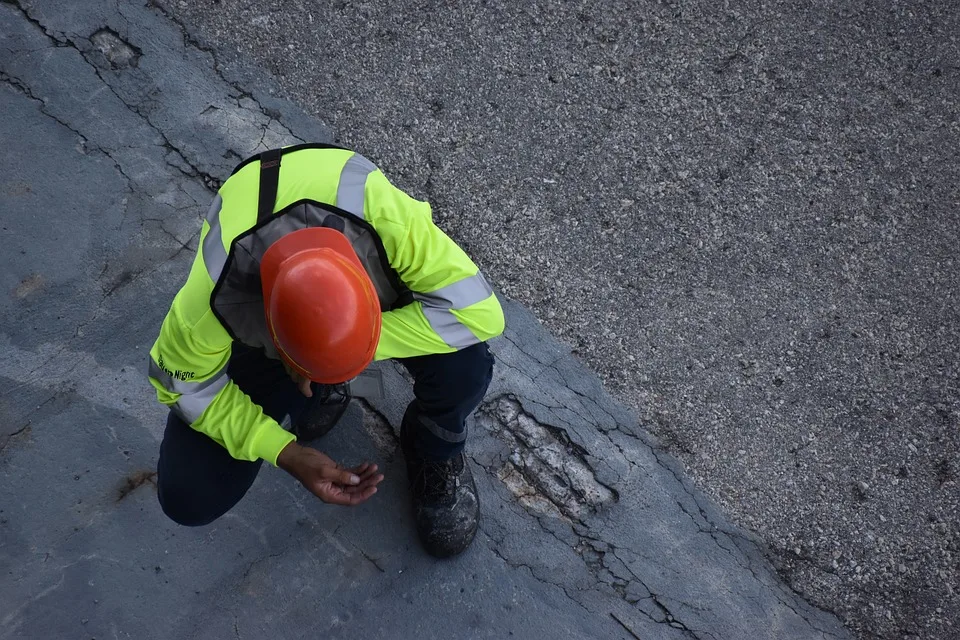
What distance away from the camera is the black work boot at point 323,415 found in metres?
2.66

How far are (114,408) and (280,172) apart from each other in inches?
57.5

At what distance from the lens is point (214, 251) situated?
5.92 feet

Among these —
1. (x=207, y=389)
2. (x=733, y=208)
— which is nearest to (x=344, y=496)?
(x=207, y=389)

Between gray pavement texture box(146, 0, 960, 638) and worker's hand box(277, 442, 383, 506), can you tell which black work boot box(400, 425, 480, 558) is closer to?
worker's hand box(277, 442, 383, 506)

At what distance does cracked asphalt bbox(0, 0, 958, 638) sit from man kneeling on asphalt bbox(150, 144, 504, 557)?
0.49 meters

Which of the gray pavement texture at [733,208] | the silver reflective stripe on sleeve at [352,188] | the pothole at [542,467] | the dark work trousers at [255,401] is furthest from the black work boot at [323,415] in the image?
the silver reflective stripe on sleeve at [352,188]

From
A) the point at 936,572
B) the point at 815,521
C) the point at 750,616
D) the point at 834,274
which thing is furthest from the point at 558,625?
the point at 834,274

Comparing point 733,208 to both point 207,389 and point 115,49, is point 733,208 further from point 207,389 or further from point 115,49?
point 115,49

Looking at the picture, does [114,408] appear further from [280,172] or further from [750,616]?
[750,616]

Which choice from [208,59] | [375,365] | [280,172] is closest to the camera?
[280,172]

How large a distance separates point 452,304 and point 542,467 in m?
1.02

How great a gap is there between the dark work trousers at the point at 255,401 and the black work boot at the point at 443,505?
25 centimetres

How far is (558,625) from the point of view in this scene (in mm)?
2631

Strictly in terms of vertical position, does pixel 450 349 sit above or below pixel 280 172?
below
